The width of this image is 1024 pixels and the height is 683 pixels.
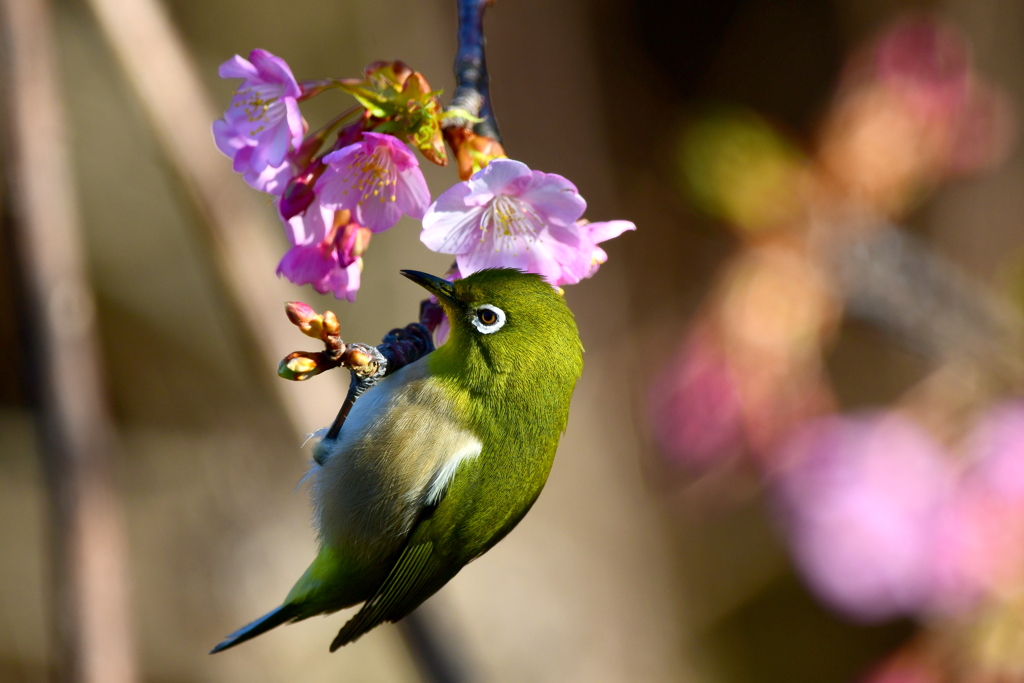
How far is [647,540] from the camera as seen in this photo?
387 centimetres

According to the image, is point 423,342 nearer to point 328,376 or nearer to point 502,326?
point 502,326

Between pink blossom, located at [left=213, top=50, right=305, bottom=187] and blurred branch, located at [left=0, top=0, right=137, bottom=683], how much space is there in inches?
26.3

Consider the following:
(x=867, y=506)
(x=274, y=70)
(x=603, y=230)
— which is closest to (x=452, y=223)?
(x=603, y=230)

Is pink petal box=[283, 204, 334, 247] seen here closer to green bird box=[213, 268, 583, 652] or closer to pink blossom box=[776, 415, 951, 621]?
green bird box=[213, 268, 583, 652]

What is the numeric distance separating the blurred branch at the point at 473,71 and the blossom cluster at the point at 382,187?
0.04 meters

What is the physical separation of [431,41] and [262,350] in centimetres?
213

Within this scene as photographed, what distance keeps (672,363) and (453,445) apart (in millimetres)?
2305

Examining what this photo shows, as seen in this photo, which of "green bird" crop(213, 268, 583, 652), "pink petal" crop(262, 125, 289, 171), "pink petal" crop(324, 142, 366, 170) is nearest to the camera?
"pink petal" crop(324, 142, 366, 170)

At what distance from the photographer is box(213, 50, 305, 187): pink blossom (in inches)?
37.2

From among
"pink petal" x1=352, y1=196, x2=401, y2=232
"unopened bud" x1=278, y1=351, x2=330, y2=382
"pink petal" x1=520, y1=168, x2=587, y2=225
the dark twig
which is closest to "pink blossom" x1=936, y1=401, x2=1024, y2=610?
the dark twig

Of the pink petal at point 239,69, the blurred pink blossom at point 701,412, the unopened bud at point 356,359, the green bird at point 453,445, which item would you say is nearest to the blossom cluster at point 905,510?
the blurred pink blossom at point 701,412

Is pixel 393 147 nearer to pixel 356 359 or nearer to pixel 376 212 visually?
pixel 376 212

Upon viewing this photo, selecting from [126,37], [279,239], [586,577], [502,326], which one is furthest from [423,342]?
[586,577]

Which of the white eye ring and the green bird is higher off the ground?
the white eye ring
